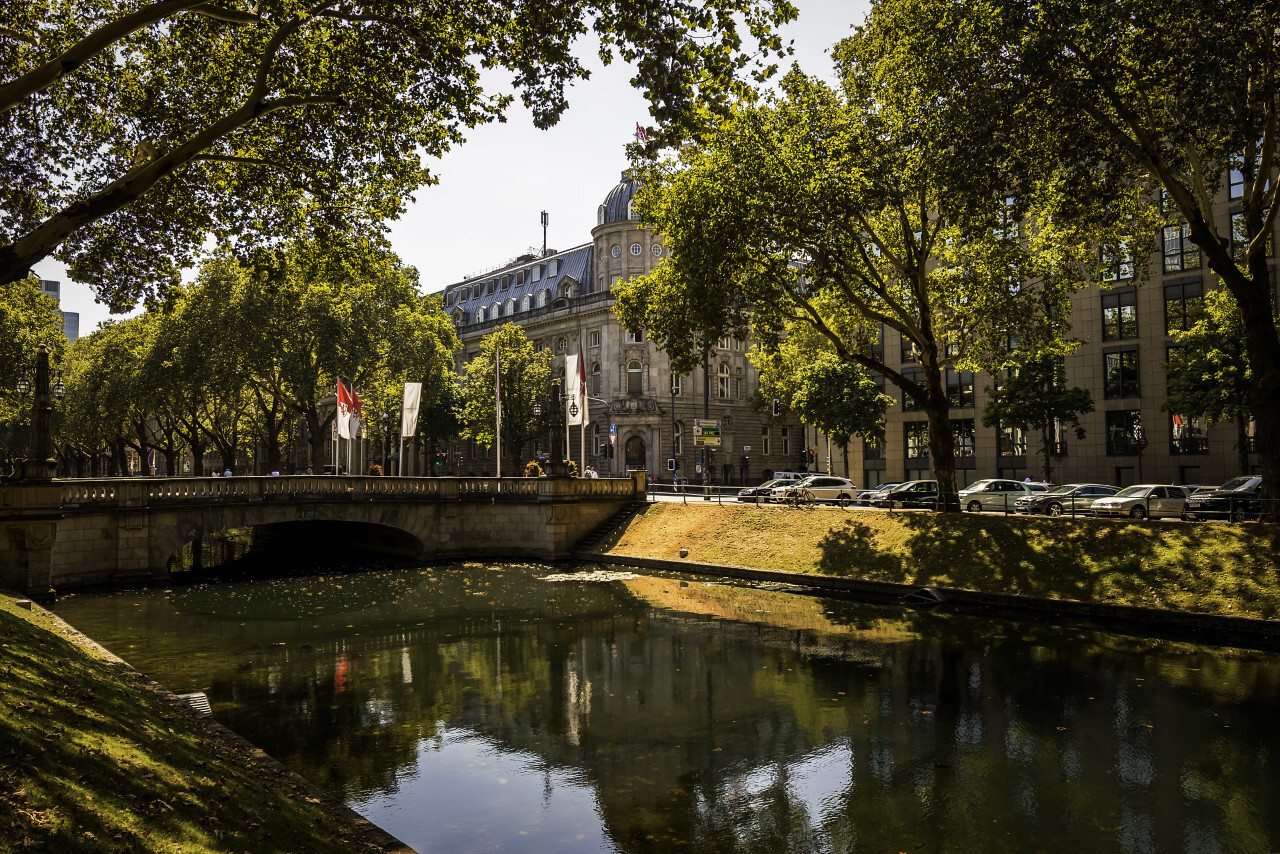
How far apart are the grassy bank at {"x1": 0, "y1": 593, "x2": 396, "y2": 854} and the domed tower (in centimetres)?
7169

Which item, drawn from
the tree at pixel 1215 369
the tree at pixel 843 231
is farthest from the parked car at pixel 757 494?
the tree at pixel 1215 369

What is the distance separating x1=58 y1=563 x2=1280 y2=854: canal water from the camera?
10445 millimetres

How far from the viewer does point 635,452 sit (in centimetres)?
7888

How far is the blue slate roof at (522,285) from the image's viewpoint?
88525 mm

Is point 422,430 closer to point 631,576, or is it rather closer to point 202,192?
point 631,576

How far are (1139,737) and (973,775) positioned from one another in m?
3.62

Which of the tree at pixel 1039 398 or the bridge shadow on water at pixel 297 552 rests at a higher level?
the tree at pixel 1039 398

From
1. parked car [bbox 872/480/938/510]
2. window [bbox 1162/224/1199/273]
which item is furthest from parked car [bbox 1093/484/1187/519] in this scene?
window [bbox 1162/224/1199/273]

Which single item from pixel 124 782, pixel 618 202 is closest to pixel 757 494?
pixel 124 782

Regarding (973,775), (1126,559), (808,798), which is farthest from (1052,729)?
(1126,559)

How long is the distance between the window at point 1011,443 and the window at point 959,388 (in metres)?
3.11

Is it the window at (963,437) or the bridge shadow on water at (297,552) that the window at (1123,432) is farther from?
the bridge shadow on water at (297,552)

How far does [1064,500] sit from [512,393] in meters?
43.7

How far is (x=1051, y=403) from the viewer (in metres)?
44.0
